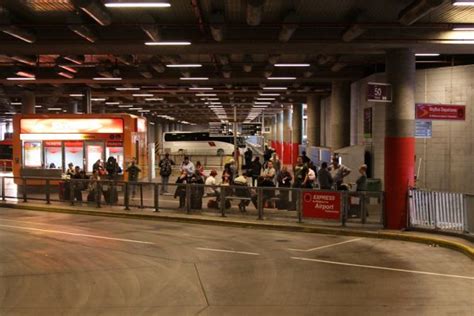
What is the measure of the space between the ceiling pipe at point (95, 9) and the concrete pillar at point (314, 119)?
1054 inches

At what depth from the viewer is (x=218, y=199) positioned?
61.0 feet

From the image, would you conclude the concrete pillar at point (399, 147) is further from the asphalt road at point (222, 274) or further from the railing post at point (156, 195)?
the railing post at point (156, 195)

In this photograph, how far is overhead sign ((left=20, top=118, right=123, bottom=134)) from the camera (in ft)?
93.3

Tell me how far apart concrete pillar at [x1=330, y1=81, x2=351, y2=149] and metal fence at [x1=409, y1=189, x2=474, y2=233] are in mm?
14328

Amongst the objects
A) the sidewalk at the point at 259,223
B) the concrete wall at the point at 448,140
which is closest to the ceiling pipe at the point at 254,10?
the sidewalk at the point at 259,223

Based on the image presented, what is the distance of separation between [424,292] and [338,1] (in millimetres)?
7355

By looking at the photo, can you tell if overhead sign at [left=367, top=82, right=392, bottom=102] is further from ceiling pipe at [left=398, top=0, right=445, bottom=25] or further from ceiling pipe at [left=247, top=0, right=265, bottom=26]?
ceiling pipe at [left=247, top=0, right=265, bottom=26]

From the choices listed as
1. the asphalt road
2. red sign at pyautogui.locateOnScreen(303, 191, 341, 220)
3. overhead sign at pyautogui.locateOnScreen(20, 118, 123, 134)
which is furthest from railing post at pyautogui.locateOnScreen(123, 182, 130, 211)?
overhead sign at pyautogui.locateOnScreen(20, 118, 123, 134)

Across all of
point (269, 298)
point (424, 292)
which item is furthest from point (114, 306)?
point (424, 292)

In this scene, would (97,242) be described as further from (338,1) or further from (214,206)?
(338,1)

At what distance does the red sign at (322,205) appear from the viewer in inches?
650

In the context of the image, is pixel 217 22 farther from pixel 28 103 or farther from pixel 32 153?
pixel 28 103

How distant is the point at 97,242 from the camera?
13.9 metres

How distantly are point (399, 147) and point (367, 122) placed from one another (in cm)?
721
